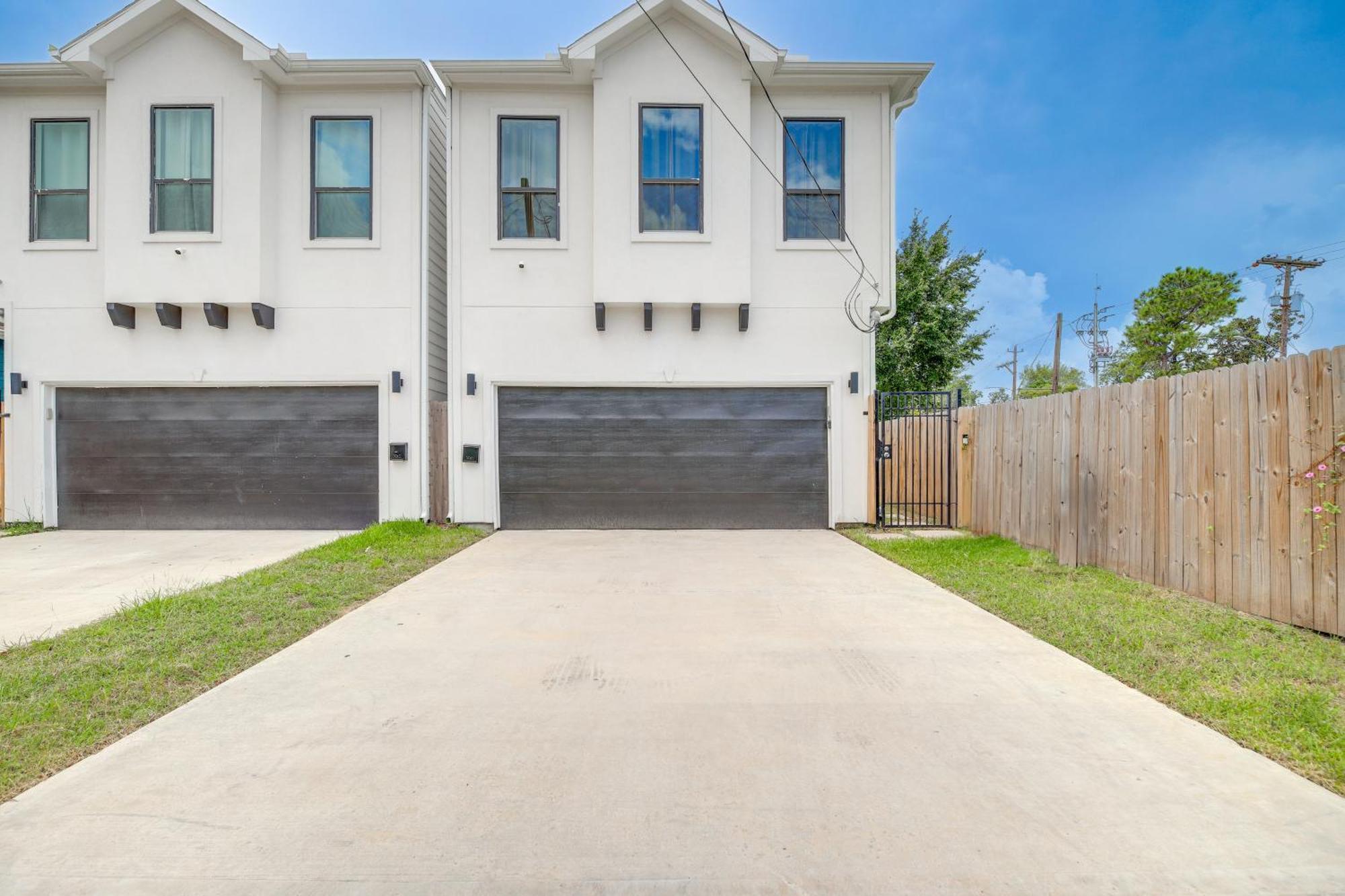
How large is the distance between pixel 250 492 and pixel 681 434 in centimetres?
577

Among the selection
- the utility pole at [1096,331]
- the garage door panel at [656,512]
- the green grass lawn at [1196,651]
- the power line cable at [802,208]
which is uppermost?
the utility pole at [1096,331]

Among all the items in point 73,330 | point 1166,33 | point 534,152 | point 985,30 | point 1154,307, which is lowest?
point 73,330

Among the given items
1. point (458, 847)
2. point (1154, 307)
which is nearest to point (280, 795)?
point (458, 847)

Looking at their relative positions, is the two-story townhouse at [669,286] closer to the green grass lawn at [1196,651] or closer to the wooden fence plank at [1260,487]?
the green grass lawn at [1196,651]

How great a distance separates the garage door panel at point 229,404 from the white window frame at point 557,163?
9.13 ft

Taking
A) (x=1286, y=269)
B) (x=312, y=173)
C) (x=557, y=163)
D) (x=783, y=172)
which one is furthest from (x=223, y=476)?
(x=1286, y=269)

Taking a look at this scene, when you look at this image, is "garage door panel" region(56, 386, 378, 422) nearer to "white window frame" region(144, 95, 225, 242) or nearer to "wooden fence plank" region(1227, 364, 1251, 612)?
"white window frame" region(144, 95, 225, 242)

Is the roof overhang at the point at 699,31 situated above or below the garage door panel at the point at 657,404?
above

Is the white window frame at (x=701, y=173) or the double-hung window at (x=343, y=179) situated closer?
the white window frame at (x=701, y=173)

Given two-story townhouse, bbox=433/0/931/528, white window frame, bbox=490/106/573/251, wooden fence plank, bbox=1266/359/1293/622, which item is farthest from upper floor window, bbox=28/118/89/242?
wooden fence plank, bbox=1266/359/1293/622

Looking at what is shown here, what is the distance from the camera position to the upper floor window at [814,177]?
8602 millimetres

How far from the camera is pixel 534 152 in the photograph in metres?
8.62

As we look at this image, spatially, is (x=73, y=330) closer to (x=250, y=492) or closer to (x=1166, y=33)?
(x=250, y=492)

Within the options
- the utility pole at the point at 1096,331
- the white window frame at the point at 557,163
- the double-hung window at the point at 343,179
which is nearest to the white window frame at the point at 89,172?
the double-hung window at the point at 343,179
